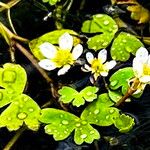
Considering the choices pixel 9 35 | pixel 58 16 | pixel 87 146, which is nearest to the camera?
pixel 87 146

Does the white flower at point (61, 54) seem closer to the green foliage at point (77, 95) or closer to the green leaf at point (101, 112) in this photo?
the green foliage at point (77, 95)

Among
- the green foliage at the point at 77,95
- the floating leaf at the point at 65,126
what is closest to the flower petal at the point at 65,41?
the green foliage at the point at 77,95

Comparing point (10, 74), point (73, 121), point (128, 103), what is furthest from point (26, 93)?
point (128, 103)

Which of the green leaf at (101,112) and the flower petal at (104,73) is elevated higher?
the flower petal at (104,73)

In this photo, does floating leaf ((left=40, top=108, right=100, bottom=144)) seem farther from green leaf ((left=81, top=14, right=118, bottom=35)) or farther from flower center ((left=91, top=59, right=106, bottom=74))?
green leaf ((left=81, top=14, right=118, bottom=35))

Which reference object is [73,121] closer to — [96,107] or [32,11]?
[96,107]

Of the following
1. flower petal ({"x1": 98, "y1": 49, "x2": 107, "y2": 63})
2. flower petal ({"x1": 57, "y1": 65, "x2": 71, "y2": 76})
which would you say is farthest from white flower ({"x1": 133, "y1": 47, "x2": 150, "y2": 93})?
flower petal ({"x1": 57, "y1": 65, "x2": 71, "y2": 76})

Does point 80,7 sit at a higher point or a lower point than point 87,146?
higher
